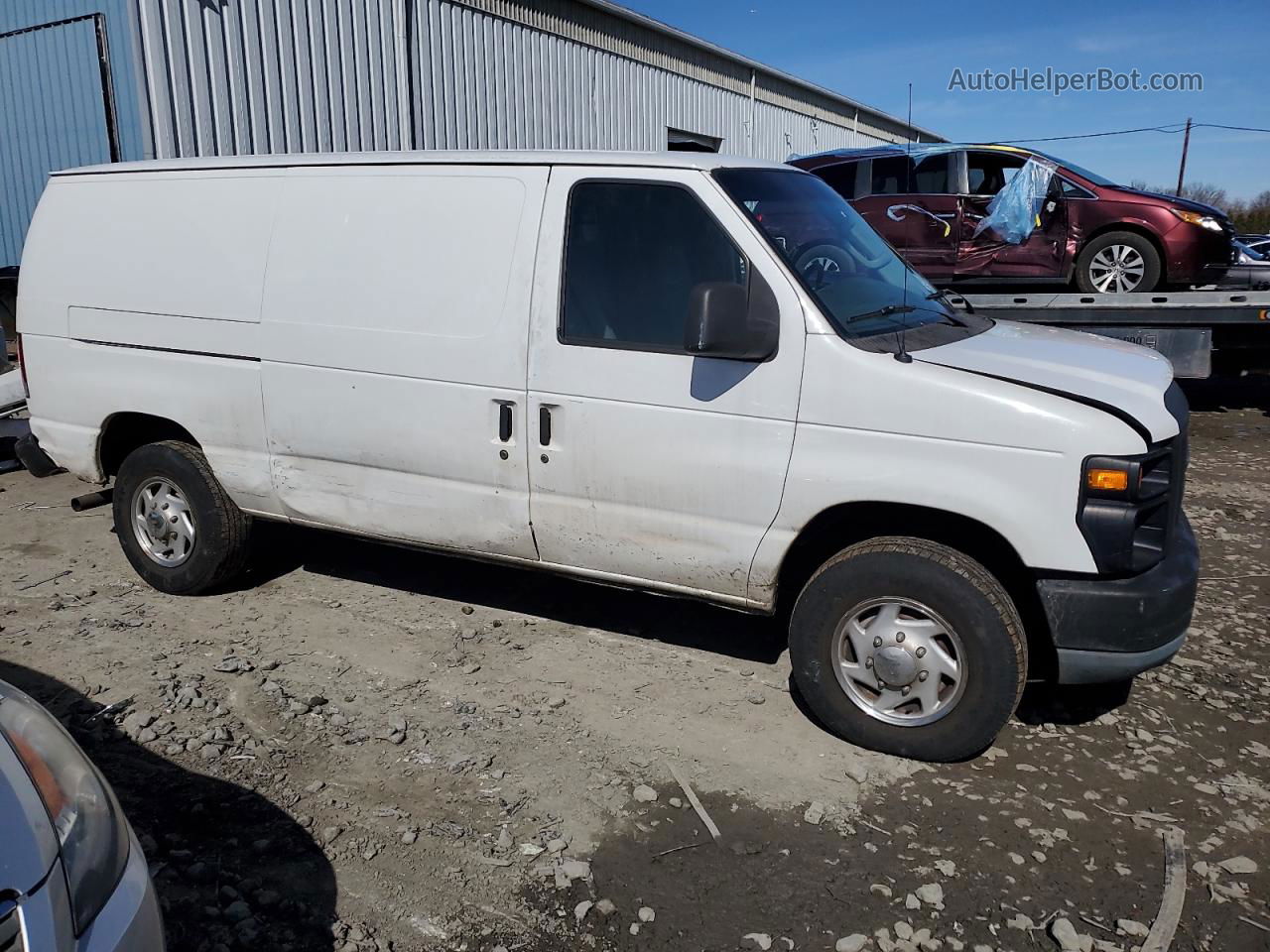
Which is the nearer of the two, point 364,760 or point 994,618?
point 994,618

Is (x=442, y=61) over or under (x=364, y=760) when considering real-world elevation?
over

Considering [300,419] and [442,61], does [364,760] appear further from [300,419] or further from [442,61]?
[442,61]

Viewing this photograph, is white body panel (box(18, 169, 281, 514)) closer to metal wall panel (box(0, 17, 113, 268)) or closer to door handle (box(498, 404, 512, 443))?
door handle (box(498, 404, 512, 443))

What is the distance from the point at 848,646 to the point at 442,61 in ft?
37.4

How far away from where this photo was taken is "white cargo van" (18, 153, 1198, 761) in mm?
3322

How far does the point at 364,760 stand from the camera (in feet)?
11.9

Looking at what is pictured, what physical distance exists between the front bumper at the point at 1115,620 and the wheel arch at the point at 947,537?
88mm

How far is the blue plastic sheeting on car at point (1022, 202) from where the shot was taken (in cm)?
975

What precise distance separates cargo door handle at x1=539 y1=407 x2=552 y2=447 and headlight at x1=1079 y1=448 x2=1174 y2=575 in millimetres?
1943

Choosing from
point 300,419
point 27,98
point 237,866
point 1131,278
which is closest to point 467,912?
point 237,866

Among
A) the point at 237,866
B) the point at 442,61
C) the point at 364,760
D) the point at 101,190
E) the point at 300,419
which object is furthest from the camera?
the point at 442,61

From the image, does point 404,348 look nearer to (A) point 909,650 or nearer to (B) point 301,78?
(A) point 909,650

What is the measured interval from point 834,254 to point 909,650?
1603mm

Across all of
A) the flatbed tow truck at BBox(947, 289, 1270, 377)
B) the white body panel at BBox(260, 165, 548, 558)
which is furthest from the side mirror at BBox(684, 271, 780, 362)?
the flatbed tow truck at BBox(947, 289, 1270, 377)
